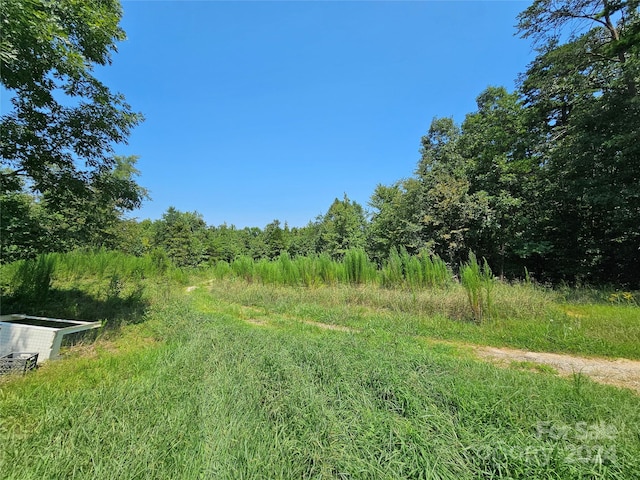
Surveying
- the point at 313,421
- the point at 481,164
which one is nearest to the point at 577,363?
the point at 313,421

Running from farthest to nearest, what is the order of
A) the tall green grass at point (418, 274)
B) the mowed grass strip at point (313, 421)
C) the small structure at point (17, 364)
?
1. the tall green grass at point (418, 274)
2. the small structure at point (17, 364)
3. the mowed grass strip at point (313, 421)

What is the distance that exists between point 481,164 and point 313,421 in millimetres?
13228

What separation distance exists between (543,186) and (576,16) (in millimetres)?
5608

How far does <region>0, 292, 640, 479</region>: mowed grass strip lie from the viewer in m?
1.55

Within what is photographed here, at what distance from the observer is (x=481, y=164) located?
A: 1190cm

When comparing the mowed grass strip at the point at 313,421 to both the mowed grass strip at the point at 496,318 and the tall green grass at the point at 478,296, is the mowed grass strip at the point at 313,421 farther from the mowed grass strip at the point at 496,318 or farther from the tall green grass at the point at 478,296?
the tall green grass at the point at 478,296

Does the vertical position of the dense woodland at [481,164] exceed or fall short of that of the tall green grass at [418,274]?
it exceeds it

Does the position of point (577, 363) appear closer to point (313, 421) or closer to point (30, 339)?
point (313, 421)

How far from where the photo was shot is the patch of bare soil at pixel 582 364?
3196 mm

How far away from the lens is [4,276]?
26.5 ft

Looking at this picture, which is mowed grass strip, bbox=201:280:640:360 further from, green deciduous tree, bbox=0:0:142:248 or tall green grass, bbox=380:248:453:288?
green deciduous tree, bbox=0:0:142:248

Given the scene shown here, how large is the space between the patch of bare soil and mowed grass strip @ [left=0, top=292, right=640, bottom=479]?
67cm

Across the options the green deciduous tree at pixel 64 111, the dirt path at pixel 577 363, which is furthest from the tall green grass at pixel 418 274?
the green deciduous tree at pixel 64 111

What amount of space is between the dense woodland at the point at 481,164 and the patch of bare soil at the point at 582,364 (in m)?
6.59
